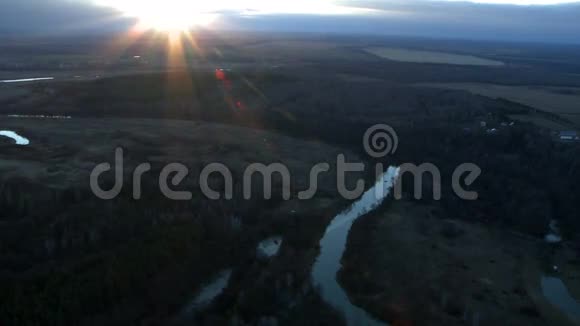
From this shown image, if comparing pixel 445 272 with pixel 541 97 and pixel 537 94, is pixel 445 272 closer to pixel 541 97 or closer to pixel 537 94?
pixel 541 97

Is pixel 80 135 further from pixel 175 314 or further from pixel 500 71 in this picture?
pixel 500 71

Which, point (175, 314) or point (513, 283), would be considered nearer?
point (175, 314)

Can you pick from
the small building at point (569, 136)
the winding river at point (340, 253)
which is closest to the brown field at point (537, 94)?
the small building at point (569, 136)

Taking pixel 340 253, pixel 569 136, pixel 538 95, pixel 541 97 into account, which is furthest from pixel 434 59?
pixel 340 253

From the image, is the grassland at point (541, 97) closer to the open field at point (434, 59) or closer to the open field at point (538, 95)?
the open field at point (538, 95)

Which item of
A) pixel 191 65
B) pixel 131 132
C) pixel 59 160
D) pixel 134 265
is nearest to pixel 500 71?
pixel 191 65

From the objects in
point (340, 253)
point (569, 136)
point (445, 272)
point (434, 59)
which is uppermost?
point (434, 59)
